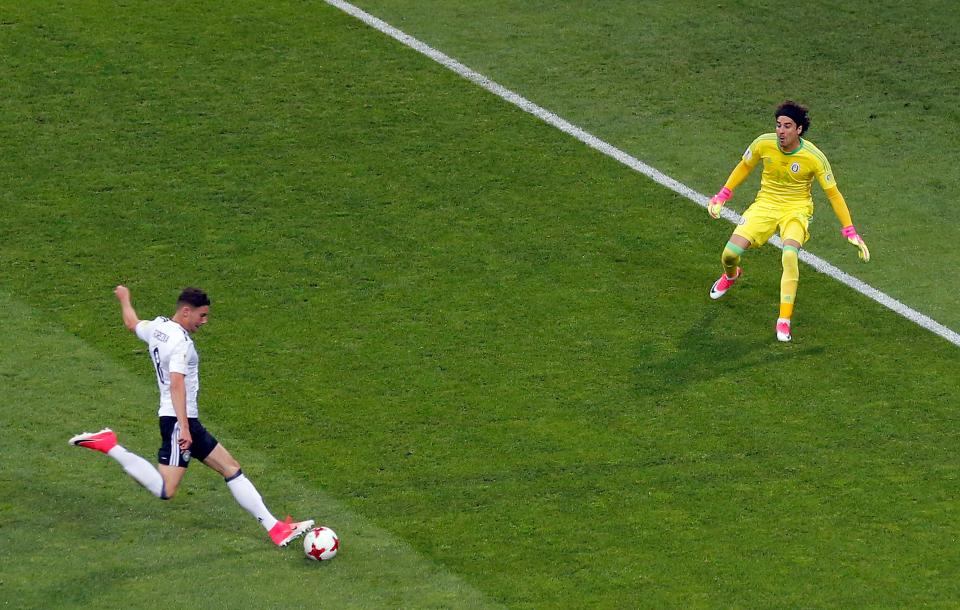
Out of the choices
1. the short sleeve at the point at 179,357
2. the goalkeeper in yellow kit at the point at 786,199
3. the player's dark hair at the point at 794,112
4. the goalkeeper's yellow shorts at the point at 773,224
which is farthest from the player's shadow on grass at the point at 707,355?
the short sleeve at the point at 179,357

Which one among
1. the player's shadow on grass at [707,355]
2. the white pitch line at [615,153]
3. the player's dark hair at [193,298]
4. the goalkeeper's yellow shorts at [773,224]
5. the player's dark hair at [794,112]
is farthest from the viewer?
the white pitch line at [615,153]

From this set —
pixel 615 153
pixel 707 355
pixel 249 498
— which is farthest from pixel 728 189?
pixel 249 498

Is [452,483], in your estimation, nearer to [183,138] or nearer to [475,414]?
[475,414]

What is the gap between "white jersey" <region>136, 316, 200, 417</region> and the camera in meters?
10.2

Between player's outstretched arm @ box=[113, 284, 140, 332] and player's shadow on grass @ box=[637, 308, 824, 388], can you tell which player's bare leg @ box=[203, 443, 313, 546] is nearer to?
player's outstretched arm @ box=[113, 284, 140, 332]

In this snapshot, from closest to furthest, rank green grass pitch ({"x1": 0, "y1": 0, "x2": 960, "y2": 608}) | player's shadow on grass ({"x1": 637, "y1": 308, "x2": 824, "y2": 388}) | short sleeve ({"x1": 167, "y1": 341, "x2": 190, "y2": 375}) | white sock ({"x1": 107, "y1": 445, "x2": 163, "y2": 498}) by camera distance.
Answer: short sleeve ({"x1": 167, "y1": 341, "x2": 190, "y2": 375})
white sock ({"x1": 107, "y1": 445, "x2": 163, "y2": 498})
green grass pitch ({"x1": 0, "y1": 0, "x2": 960, "y2": 608})
player's shadow on grass ({"x1": 637, "y1": 308, "x2": 824, "y2": 388})

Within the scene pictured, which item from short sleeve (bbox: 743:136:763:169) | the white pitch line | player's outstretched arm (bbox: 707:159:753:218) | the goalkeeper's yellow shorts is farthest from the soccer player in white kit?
the white pitch line

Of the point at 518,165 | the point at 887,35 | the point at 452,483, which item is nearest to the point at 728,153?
the point at 518,165

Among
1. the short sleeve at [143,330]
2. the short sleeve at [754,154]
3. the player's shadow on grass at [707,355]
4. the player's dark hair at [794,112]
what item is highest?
the player's dark hair at [794,112]

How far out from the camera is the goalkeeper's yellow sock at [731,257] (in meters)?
13.8

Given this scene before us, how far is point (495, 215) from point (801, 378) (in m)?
4.06

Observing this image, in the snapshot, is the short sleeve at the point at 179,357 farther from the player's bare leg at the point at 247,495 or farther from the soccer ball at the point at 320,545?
the soccer ball at the point at 320,545

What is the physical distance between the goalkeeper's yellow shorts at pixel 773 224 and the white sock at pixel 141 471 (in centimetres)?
617

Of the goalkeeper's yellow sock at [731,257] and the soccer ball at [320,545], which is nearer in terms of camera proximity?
the soccer ball at [320,545]
